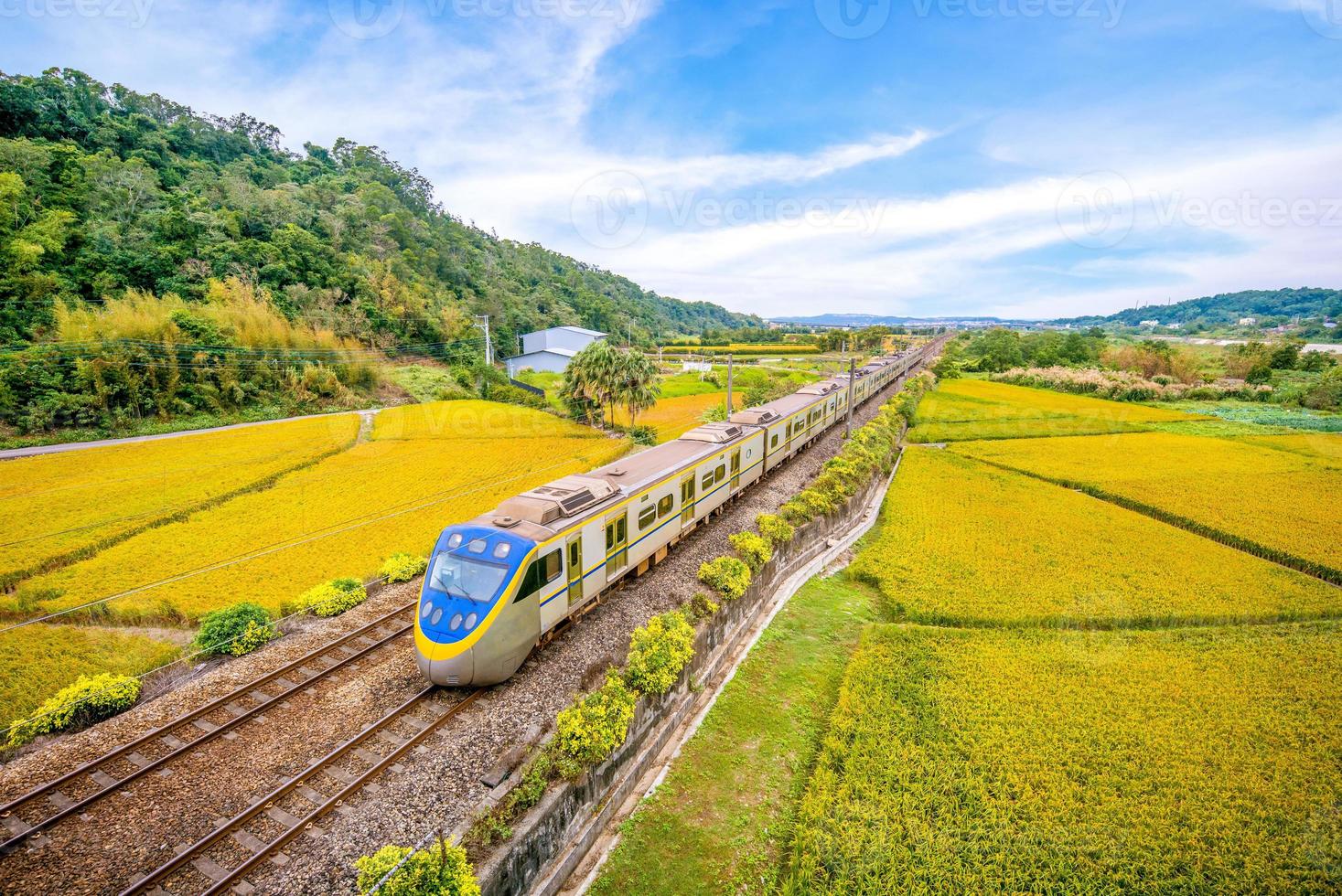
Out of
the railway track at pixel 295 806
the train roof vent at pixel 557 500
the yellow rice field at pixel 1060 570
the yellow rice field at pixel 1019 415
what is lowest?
the yellow rice field at pixel 1060 570

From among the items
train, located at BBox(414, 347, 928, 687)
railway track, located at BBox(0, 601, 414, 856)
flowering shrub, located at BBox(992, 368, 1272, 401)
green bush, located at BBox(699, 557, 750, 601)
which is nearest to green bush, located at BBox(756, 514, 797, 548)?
train, located at BBox(414, 347, 928, 687)

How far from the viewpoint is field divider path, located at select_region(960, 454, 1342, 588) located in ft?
51.9

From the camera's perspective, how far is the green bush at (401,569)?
1388 cm

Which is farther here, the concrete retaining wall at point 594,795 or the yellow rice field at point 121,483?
the yellow rice field at point 121,483

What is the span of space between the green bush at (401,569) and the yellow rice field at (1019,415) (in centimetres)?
3007

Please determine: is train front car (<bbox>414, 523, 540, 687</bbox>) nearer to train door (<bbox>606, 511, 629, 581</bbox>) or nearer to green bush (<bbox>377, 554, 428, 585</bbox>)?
train door (<bbox>606, 511, 629, 581</bbox>)

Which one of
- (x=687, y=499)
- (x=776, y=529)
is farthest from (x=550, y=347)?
(x=776, y=529)

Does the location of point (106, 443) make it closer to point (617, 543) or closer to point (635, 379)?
point (635, 379)

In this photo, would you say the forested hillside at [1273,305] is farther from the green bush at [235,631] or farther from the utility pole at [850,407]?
the green bush at [235,631]

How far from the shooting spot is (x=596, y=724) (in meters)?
7.93

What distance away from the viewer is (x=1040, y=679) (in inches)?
437

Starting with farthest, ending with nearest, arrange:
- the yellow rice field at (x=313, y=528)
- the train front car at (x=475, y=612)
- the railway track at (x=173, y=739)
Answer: the yellow rice field at (x=313, y=528) < the train front car at (x=475, y=612) < the railway track at (x=173, y=739)

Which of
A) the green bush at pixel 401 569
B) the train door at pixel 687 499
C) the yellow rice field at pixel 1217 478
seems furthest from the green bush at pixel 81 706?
the yellow rice field at pixel 1217 478

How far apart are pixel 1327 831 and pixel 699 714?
30.9ft
